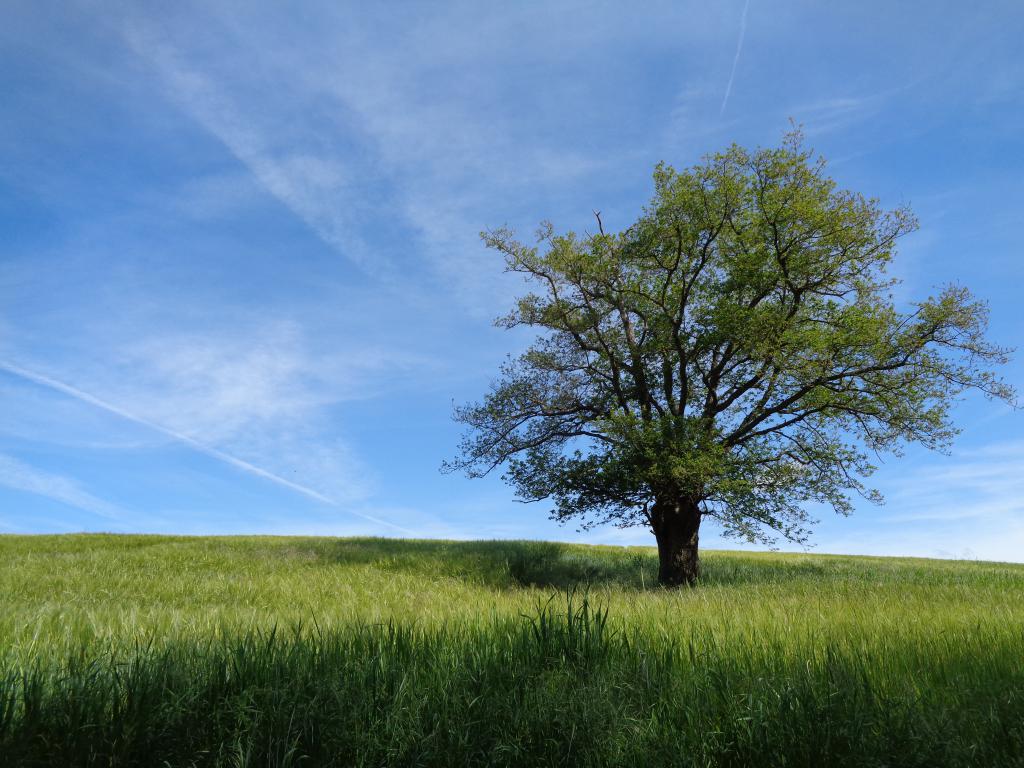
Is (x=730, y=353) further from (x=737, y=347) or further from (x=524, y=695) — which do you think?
(x=524, y=695)

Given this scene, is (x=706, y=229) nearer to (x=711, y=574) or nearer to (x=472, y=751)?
(x=711, y=574)

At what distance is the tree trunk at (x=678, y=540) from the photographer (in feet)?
59.1

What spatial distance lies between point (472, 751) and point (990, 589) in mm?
14750

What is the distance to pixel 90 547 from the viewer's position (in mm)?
21047

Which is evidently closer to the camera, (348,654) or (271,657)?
(271,657)

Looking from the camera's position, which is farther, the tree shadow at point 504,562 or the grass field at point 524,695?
the tree shadow at point 504,562

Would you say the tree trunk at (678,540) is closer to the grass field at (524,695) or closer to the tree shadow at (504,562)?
the tree shadow at (504,562)

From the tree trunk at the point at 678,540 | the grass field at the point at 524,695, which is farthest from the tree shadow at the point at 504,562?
the grass field at the point at 524,695

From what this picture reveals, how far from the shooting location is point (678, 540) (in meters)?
18.2

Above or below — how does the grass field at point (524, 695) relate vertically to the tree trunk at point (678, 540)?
below

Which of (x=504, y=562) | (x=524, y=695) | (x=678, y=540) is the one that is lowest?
(x=524, y=695)

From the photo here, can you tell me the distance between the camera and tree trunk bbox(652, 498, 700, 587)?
18016 millimetres

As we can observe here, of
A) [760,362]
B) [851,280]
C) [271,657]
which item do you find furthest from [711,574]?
[271,657]

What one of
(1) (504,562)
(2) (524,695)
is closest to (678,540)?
(1) (504,562)
